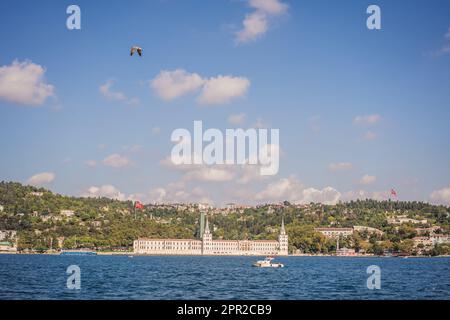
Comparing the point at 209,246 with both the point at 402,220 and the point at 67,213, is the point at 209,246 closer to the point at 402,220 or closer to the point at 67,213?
the point at 67,213

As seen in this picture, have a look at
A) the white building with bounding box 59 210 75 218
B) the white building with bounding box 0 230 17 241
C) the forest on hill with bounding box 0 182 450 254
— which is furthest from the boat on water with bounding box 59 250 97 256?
the white building with bounding box 59 210 75 218

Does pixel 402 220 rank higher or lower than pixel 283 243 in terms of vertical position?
higher

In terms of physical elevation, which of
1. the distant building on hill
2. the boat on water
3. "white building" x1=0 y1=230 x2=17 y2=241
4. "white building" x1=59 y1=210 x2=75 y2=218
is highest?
"white building" x1=59 y1=210 x2=75 y2=218

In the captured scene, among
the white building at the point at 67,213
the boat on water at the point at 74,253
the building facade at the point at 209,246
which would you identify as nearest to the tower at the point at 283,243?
the building facade at the point at 209,246

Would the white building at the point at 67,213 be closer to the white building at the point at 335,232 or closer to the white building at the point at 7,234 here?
the white building at the point at 7,234

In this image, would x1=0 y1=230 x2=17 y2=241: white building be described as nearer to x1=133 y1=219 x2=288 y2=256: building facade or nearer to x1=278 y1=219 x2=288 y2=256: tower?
x1=133 y1=219 x2=288 y2=256: building facade

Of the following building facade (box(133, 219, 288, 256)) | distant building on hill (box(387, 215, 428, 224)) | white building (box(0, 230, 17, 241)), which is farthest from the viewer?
distant building on hill (box(387, 215, 428, 224))

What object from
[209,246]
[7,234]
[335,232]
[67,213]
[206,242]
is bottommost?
[209,246]

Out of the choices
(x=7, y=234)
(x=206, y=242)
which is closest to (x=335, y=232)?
Answer: (x=206, y=242)

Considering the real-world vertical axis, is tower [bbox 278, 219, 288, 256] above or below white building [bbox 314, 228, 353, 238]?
below
